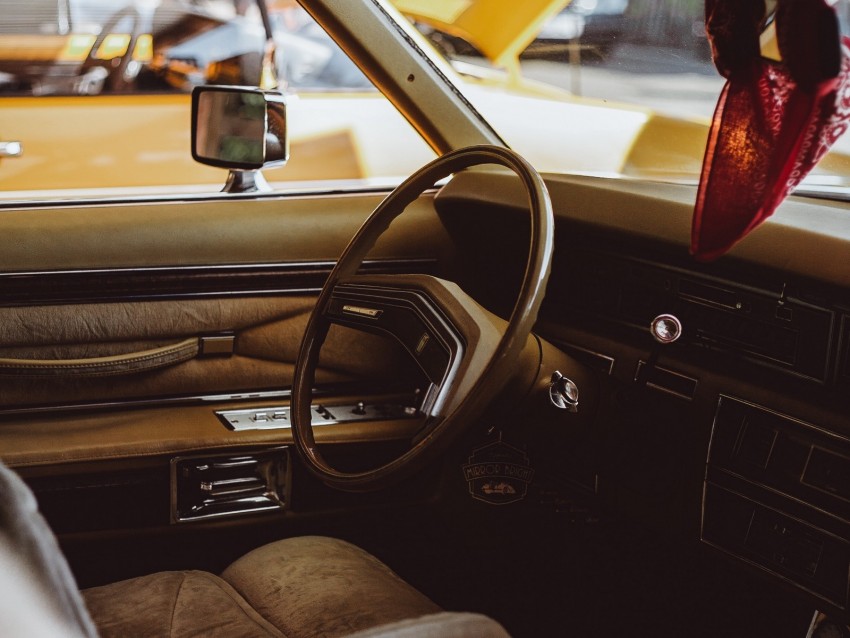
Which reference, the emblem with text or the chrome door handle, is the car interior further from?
the chrome door handle

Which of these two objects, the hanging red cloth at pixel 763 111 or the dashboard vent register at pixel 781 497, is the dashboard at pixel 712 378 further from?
the hanging red cloth at pixel 763 111

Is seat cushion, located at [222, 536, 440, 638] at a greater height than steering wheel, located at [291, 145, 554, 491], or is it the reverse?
steering wheel, located at [291, 145, 554, 491]

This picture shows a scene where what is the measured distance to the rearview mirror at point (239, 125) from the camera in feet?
6.41

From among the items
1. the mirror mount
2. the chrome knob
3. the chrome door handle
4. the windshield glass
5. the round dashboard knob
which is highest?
the windshield glass

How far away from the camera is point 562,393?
156cm

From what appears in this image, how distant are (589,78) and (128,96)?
8.75ft

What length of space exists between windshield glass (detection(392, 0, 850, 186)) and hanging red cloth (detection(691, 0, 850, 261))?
596 millimetres

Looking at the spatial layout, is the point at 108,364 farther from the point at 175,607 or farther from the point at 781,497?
the point at 781,497

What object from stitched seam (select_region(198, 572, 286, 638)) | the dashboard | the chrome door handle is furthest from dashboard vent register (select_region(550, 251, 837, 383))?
the chrome door handle

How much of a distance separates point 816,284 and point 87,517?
138 centimetres

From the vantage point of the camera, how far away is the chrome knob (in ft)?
5.10

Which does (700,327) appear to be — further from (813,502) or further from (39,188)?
(39,188)

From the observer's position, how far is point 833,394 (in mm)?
1460

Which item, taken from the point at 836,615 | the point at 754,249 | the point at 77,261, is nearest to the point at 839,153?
the point at 754,249
